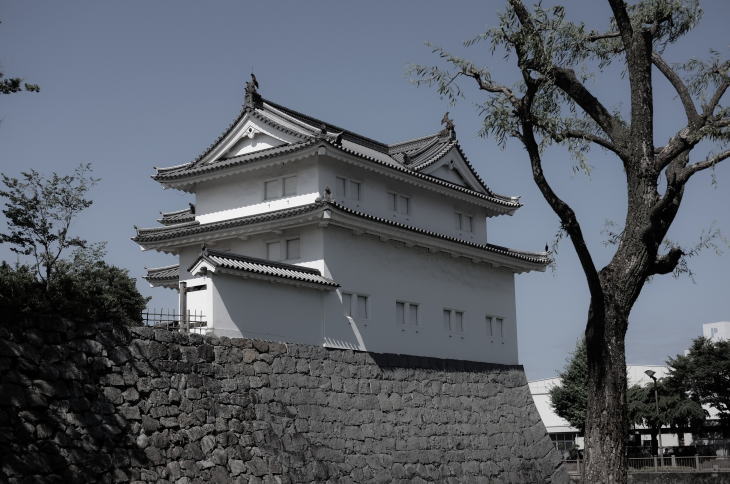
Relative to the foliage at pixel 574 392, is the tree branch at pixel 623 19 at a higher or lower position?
higher

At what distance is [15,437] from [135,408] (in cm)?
233

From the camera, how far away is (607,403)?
10109 mm

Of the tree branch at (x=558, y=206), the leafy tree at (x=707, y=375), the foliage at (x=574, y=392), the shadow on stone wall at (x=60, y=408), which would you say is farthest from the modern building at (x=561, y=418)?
the tree branch at (x=558, y=206)

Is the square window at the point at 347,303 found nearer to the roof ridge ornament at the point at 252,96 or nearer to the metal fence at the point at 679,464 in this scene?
the roof ridge ornament at the point at 252,96

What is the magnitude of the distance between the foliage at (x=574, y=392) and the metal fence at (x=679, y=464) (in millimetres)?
9162

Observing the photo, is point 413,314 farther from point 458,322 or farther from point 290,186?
point 290,186

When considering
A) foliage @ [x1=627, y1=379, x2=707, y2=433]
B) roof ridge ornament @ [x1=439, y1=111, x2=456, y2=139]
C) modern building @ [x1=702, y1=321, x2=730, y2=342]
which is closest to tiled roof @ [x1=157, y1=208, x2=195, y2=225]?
roof ridge ornament @ [x1=439, y1=111, x2=456, y2=139]

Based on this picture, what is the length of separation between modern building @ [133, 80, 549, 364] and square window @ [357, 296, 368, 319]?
0.06 metres

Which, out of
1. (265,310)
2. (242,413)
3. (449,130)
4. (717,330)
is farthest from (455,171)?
(717,330)

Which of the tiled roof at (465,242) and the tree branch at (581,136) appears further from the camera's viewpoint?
the tiled roof at (465,242)

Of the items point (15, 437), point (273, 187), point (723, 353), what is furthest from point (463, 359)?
point (723, 353)

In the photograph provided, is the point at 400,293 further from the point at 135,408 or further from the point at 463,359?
the point at 135,408

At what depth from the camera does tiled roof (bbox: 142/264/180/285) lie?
24.3 m

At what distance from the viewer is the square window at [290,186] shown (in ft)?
73.4
